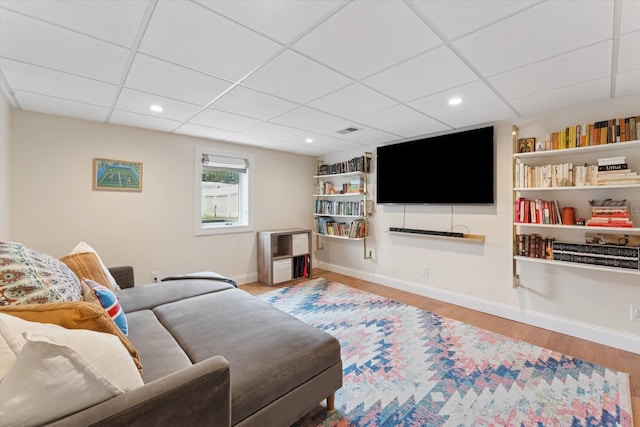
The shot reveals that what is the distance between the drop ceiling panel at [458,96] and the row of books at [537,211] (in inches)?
42.8

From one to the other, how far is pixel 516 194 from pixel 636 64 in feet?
4.60

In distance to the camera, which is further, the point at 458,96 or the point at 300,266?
the point at 300,266

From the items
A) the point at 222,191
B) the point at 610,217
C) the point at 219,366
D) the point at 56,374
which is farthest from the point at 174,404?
the point at 222,191

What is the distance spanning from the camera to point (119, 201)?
336cm

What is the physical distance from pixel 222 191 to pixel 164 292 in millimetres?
2284

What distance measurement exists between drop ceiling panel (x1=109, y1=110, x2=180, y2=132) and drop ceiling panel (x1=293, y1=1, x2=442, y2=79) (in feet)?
7.10

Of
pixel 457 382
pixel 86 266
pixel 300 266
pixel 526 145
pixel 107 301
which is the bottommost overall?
pixel 457 382

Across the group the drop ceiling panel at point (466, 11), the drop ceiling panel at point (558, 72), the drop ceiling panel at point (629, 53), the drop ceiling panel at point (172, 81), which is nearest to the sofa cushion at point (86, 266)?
the drop ceiling panel at point (172, 81)

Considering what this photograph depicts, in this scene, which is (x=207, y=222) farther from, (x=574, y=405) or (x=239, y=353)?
(x=574, y=405)

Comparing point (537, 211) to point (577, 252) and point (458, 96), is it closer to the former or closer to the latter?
point (577, 252)

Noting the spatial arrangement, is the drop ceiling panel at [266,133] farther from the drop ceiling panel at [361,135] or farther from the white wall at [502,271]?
the white wall at [502,271]

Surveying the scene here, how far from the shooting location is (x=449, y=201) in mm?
3539

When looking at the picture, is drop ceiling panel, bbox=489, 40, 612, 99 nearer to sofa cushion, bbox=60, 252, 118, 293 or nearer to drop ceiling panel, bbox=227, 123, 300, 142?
drop ceiling panel, bbox=227, 123, 300, 142

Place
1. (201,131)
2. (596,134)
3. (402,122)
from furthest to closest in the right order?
(201,131) < (402,122) < (596,134)
